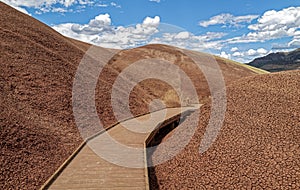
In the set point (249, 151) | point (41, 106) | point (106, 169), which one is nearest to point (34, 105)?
point (41, 106)

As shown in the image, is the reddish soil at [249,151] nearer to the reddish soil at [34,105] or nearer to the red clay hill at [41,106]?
the red clay hill at [41,106]

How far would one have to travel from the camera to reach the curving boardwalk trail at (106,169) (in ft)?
25.4

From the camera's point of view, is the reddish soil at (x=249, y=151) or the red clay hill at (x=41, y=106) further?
the red clay hill at (x=41, y=106)

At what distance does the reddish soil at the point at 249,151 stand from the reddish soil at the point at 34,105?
171 inches

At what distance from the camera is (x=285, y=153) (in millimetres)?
9297

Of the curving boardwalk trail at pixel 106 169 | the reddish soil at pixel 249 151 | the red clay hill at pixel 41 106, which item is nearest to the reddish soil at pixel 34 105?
the red clay hill at pixel 41 106

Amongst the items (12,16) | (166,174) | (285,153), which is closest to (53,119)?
(166,174)

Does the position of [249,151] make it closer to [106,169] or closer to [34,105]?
[106,169]

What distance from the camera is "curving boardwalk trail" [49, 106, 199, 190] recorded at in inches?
304

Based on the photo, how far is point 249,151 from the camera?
9812mm

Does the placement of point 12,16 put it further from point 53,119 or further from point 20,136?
point 20,136

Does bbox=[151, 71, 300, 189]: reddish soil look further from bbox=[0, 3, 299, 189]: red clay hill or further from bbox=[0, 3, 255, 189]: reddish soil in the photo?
bbox=[0, 3, 255, 189]: reddish soil

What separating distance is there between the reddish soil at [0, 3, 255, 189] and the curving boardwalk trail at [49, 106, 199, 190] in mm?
1211

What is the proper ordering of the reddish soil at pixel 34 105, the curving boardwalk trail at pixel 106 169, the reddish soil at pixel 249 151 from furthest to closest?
the reddish soil at pixel 34 105 → the reddish soil at pixel 249 151 → the curving boardwalk trail at pixel 106 169
